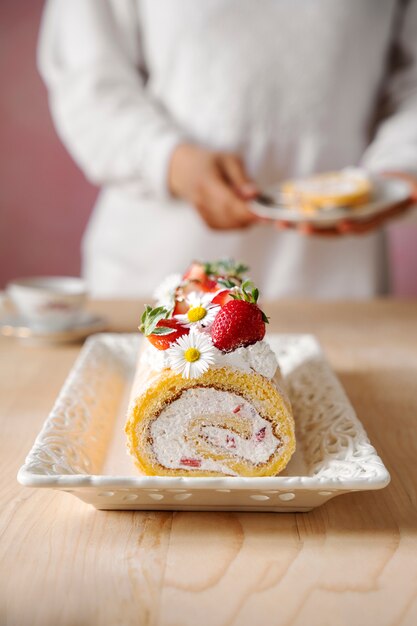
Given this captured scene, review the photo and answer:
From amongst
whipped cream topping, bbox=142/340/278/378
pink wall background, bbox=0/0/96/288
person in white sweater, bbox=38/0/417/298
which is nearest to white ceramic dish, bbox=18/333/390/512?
whipped cream topping, bbox=142/340/278/378

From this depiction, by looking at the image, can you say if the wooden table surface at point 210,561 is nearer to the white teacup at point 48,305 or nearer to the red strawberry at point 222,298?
the red strawberry at point 222,298

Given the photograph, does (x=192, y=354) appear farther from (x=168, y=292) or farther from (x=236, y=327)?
(x=168, y=292)

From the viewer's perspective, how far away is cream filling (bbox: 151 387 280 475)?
91cm

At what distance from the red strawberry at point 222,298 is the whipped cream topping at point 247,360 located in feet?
0.36

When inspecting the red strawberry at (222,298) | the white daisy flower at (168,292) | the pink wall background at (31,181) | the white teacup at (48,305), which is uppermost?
the red strawberry at (222,298)

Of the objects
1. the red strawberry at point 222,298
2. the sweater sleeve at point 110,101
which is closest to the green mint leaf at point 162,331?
the red strawberry at point 222,298

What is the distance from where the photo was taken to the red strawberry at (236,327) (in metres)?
0.92

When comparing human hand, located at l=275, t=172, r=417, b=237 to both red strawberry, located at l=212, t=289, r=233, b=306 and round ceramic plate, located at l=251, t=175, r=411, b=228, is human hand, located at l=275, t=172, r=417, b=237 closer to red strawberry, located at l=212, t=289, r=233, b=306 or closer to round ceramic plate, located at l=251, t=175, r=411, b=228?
round ceramic plate, located at l=251, t=175, r=411, b=228

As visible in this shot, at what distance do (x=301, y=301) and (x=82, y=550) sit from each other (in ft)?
4.41

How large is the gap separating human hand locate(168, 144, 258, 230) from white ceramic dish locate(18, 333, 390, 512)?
696mm

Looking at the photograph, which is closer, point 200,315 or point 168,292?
point 200,315

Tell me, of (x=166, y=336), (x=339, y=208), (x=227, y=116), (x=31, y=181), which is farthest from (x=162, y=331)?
(x=31, y=181)

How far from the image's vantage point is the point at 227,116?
218 centimetres

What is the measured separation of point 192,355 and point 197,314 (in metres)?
0.09
